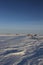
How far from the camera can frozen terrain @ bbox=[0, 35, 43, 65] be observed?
4359 millimetres

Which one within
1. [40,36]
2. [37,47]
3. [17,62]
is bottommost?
[17,62]

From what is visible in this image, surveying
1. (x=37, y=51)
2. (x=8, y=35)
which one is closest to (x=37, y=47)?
(x=37, y=51)

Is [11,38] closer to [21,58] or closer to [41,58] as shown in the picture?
[21,58]

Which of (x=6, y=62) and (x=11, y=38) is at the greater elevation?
(x=11, y=38)

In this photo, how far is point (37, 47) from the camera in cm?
460

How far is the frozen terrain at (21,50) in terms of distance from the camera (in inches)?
172

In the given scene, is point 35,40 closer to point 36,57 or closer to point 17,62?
point 36,57

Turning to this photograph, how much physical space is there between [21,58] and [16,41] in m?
0.47

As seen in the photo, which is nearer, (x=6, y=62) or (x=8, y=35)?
(x=6, y=62)

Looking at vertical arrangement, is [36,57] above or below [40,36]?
below

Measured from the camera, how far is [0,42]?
14.6 ft

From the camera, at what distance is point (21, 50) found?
4.44m

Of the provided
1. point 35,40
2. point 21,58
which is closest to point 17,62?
point 21,58

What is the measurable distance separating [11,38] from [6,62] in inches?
26.0
